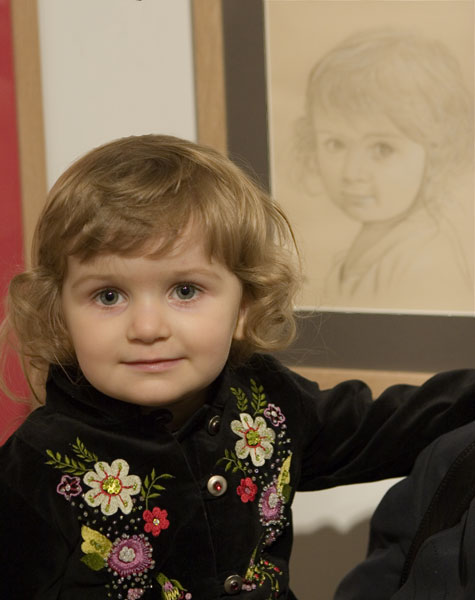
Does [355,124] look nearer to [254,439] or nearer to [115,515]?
[254,439]

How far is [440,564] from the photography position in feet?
2.84

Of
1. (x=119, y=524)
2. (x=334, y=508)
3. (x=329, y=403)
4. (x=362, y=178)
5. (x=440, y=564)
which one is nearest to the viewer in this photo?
(x=440, y=564)

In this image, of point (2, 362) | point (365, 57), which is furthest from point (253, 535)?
point (365, 57)

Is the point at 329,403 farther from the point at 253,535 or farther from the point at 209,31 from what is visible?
the point at 209,31

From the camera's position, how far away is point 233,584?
100 centimetres

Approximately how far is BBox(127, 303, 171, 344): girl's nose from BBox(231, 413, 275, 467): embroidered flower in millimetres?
201

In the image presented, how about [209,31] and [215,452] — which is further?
[209,31]

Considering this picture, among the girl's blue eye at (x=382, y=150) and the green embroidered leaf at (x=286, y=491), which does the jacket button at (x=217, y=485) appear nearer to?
the green embroidered leaf at (x=286, y=491)

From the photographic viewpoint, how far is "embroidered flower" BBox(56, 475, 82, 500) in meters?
0.95

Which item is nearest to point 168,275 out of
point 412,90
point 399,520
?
point 399,520

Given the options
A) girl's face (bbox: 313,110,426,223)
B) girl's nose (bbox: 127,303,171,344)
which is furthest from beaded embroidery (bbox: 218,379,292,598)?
girl's face (bbox: 313,110,426,223)

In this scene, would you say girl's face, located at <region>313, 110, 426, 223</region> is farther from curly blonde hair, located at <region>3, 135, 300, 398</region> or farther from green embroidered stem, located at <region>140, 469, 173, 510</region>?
green embroidered stem, located at <region>140, 469, 173, 510</region>

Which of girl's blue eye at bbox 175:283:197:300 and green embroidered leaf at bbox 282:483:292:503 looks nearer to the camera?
girl's blue eye at bbox 175:283:197:300

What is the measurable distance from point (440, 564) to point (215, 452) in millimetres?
279
